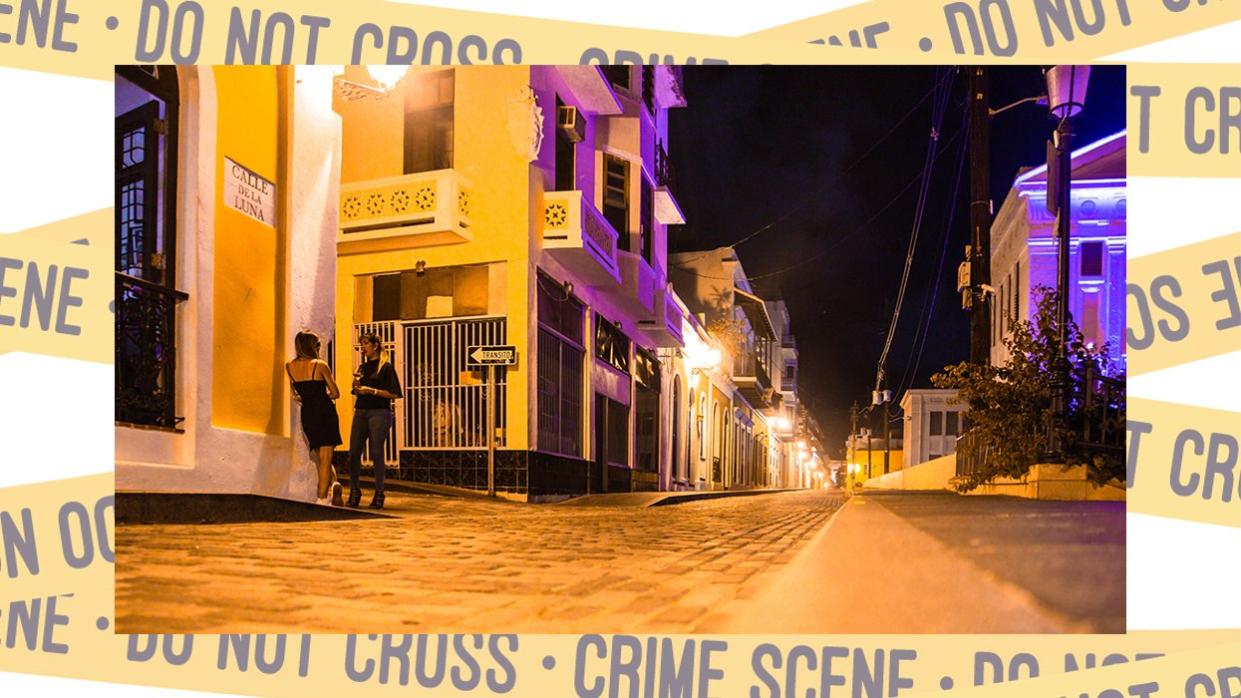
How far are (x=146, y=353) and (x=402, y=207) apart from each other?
4349mm

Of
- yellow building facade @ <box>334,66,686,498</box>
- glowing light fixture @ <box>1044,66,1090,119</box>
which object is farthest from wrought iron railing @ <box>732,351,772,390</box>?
glowing light fixture @ <box>1044,66,1090,119</box>

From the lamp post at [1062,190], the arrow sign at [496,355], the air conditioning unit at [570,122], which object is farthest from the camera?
the air conditioning unit at [570,122]

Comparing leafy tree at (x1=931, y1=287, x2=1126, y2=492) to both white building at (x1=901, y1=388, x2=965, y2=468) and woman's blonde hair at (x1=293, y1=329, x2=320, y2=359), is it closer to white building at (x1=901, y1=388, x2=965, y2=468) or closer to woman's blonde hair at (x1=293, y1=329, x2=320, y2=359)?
white building at (x1=901, y1=388, x2=965, y2=468)

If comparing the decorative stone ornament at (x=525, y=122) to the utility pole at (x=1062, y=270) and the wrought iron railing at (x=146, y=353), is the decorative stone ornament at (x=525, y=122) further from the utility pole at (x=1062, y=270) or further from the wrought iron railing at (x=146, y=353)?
the wrought iron railing at (x=146, y=353)

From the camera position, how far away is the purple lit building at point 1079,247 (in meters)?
5.12

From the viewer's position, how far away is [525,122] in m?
8.95

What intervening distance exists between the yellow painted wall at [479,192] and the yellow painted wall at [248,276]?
3.31 metres

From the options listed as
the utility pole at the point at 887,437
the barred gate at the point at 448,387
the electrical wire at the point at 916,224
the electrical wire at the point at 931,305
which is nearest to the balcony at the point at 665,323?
the utility pole at the point at 887,437

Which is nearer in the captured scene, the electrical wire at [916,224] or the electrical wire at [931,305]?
the electrical wire at [916,224]

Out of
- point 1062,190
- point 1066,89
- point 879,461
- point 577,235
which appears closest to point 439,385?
point 577,235

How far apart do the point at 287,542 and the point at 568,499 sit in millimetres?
6052

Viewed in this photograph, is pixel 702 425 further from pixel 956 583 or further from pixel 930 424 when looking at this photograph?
pixel 956 583

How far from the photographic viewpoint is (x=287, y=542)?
12.9ft

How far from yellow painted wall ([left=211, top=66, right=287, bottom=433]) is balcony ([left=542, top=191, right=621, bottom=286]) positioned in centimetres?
413
